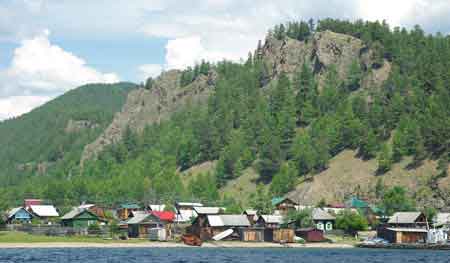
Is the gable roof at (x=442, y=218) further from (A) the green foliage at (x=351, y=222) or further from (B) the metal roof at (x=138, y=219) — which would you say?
(B) the metal roof at (x=138, y=219)

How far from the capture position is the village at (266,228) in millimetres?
133750

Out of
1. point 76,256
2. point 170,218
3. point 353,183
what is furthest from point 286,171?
point 76,256

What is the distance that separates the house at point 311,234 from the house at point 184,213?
28.9 metres

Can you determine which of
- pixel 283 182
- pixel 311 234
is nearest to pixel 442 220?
pixel 311 234

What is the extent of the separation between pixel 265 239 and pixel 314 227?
1129 cm

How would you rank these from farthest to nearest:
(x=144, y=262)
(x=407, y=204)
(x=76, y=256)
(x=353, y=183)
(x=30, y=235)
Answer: (x=353, y=183), (x=407, y=204), (x=30, y=235), (x=76, y=256), (x=144, y=262)

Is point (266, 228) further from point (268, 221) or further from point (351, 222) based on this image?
point (351, 222)

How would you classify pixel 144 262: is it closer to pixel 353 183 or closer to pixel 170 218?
pixel 170 218

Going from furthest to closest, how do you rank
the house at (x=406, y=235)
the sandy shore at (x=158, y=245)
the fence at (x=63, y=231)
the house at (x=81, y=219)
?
the house at (x=81, y=219) → the fence at (x=63, y=231) → the house at (x=406, y=235) → the sandy shore at (x=158, y=245)

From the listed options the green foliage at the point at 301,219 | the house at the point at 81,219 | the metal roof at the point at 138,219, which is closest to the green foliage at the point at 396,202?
the green foliage at the point at 301,219

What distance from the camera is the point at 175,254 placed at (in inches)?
4232

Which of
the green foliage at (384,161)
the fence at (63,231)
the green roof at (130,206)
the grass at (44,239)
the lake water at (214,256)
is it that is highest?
the green foliage at (384,161)

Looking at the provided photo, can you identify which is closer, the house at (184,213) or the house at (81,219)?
the house at (81,219)

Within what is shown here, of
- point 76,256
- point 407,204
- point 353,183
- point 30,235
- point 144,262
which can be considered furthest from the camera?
point 353,183
